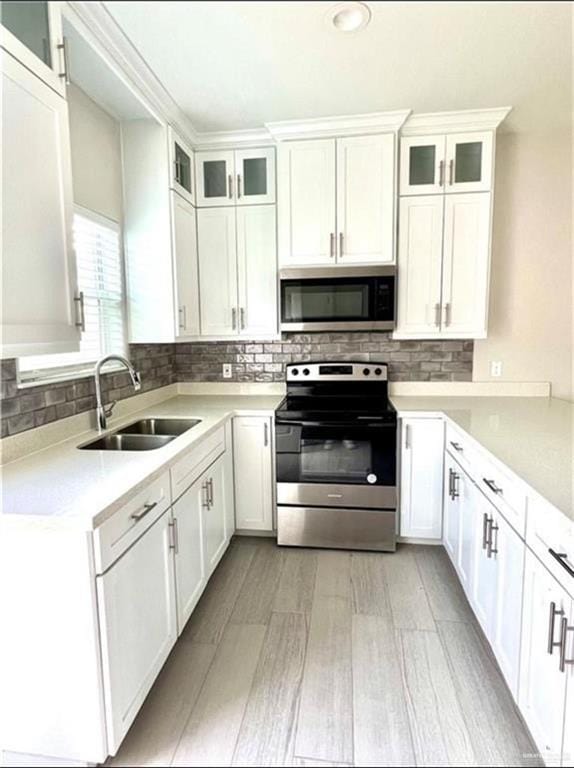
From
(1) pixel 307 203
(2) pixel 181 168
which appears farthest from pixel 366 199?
(2) pixel 181 168

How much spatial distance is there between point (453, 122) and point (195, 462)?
87.9 inches

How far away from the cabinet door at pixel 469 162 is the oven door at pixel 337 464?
56.1 inches

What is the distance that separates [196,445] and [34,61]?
4.41 ft

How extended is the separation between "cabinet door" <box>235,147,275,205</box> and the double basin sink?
55.4 inches

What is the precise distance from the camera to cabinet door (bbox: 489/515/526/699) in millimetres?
1278

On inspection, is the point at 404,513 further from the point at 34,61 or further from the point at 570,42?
the point at 34,61

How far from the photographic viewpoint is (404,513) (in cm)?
238

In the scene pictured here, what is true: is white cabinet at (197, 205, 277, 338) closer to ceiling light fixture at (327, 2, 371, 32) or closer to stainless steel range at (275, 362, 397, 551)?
stainless steel range at (275, 362, 397, 551)

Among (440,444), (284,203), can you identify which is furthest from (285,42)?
(440,444)

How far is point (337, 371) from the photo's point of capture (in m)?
2.74

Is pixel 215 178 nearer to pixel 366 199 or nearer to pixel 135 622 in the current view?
pixel 366 199

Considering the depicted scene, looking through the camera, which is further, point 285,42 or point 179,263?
point 179,263

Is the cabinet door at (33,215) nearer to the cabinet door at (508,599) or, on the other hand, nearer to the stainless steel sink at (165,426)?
the stainless steel sink at (165,426)

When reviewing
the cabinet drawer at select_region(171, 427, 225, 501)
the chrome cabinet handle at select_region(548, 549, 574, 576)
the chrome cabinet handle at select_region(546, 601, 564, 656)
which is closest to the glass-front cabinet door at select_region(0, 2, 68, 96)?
the cabinet drawer at select_region(171, 427, 225, 501)
